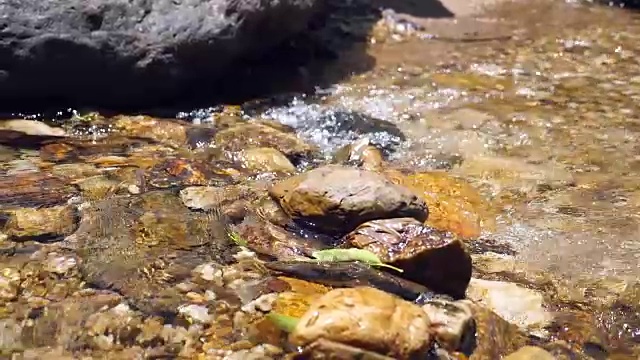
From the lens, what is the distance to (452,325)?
245cm

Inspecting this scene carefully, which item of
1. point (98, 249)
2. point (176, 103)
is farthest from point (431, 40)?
point (98, 249)

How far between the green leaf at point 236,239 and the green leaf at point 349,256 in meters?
0.29

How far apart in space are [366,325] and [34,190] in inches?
75.0

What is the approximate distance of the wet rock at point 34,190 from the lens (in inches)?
129

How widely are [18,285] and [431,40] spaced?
5.05m

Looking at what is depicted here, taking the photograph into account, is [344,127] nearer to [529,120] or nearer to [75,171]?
[529,120]

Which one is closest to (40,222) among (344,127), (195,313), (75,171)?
(75,171)

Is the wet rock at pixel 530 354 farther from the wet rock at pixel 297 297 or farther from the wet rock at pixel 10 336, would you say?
the wet rock at pixel 10 336

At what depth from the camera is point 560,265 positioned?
3.18 meters

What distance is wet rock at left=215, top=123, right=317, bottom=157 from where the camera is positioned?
4.29 m

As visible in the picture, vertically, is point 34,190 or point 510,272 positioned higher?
point 34,190

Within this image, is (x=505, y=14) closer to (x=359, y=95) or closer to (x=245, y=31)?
(x=359, y=95)

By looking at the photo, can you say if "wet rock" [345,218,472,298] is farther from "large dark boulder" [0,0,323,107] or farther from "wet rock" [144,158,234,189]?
"large dark boulder" [0,0,323,107]

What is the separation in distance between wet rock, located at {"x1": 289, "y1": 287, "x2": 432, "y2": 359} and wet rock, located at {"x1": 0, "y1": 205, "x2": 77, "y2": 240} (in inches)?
49.2
